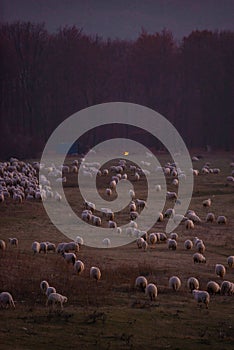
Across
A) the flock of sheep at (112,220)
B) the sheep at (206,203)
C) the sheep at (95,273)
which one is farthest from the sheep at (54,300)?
the sheep at (206,203)

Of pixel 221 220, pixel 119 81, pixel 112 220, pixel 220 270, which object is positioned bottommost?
pixel 112 220

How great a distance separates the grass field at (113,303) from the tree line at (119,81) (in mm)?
41094

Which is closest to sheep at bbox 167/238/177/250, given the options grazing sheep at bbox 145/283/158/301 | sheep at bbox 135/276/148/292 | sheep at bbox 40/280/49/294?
sheep at bbox 135/276/148/292

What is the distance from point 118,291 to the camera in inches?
595

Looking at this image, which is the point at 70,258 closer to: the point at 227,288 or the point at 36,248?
the point at 36,248

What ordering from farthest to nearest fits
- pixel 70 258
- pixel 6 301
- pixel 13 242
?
1. pixel 13 242
2. pixel 70 258
3. pixel 6 301

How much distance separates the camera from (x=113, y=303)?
14156mm

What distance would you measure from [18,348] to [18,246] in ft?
26.0

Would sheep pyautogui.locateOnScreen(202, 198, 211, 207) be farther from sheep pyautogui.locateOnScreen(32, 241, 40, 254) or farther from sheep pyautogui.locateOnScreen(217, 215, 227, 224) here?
sheep pyautogui.locateOnScreen(32, 241, 40, 254)

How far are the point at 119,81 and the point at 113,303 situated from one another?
178 feet

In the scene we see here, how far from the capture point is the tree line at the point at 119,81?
205ft

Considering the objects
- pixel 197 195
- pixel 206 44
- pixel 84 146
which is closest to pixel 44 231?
pixel 197 195

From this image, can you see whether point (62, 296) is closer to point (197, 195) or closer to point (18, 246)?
point (18, 246)

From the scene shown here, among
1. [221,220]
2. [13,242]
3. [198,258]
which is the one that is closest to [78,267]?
[198,258]
